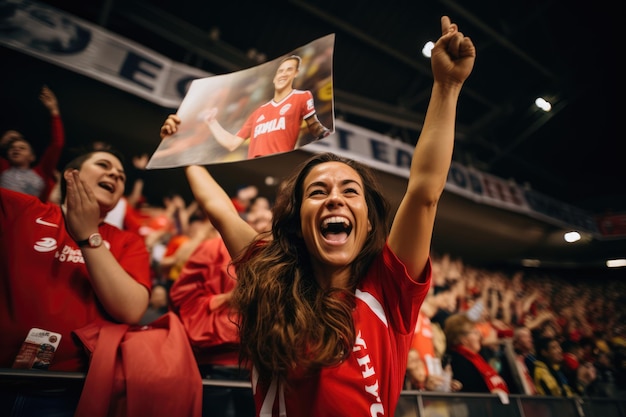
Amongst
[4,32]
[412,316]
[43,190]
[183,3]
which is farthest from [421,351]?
[183,3]

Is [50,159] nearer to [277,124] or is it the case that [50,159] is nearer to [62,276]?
[62,276]

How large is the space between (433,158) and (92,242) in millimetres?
1081

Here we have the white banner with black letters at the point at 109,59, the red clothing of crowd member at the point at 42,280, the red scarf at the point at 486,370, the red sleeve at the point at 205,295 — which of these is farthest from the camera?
the white banner with black letters at the point at 109,59

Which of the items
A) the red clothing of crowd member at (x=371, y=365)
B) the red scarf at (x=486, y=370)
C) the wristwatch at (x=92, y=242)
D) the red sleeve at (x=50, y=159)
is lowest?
the red scarf at (x=486, y=370)

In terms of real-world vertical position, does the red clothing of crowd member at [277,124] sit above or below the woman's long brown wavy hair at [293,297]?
above

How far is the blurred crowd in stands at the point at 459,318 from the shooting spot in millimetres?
2400

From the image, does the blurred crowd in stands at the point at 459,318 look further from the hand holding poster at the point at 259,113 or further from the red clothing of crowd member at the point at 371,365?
the red clothing of crowd member at the point at 371,365

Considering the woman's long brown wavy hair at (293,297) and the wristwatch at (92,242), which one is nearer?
Result: the woman's long brown wavy hair at (293,297)

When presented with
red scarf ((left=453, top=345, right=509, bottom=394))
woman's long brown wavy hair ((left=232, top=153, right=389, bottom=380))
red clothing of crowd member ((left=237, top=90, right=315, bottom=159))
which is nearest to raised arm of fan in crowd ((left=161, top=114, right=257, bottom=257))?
woman's long brown wavy hair ((left=232, top=153, right=389, bottom=380))

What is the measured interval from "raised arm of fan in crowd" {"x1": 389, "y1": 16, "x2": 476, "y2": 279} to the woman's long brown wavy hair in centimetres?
21

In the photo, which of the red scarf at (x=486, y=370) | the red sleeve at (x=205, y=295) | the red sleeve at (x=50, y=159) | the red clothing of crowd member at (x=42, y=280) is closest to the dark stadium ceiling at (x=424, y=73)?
the red sleeve at (x=50, y=159)

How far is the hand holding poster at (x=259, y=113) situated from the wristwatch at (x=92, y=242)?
292mm

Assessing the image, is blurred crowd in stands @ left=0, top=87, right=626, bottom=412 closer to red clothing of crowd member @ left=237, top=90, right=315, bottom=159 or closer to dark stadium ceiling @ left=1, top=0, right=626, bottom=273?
dark stadium ceiling @ left=1, top=0, right=626, bottom=273

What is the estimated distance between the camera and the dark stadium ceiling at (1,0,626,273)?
12.0 feet
